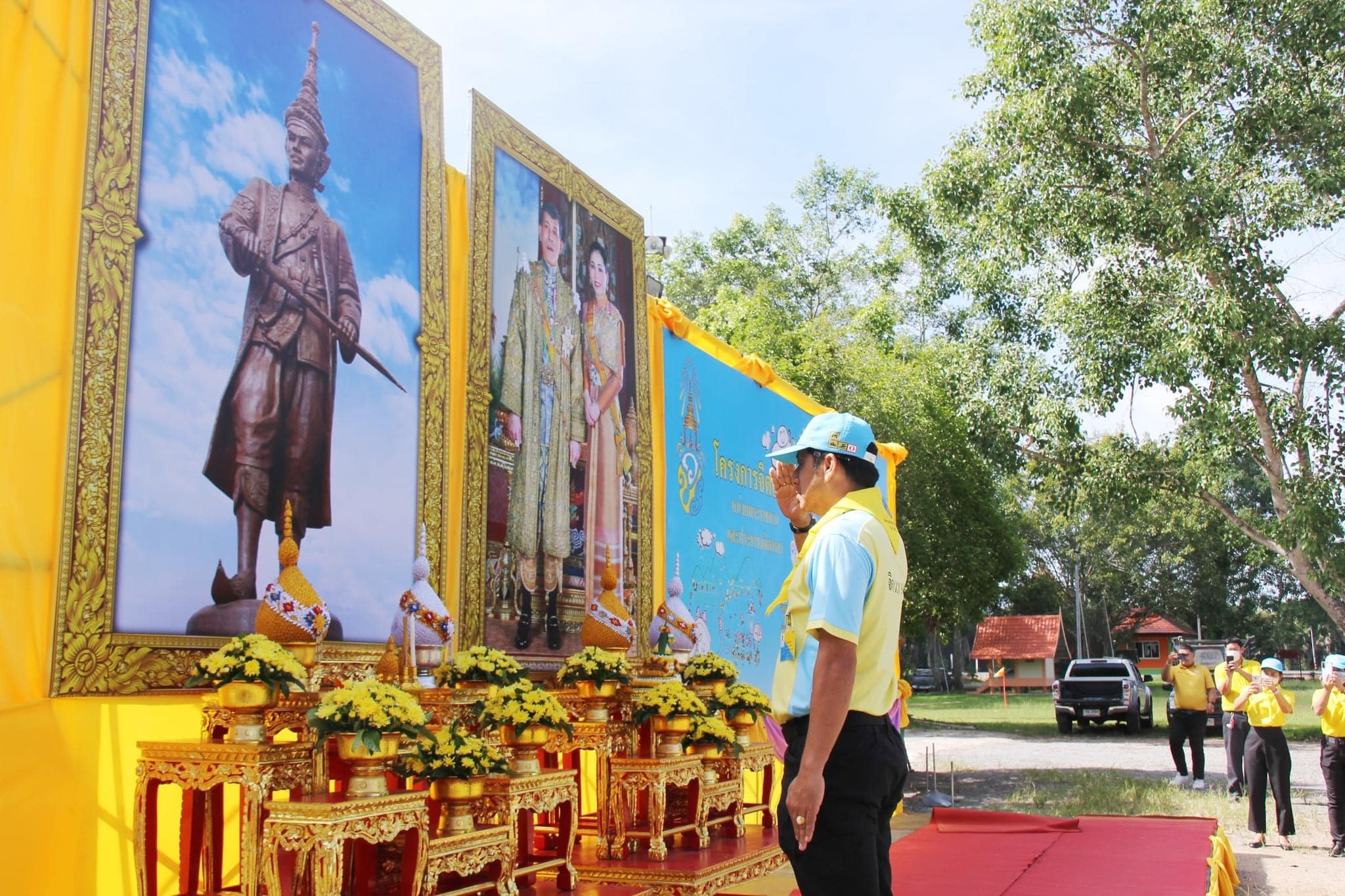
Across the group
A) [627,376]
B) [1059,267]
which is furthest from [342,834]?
[1059,267]

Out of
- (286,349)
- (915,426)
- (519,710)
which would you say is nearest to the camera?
(286,349)

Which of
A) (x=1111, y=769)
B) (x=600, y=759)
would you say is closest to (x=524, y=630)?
(x=600, y=759)

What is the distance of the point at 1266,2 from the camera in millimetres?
13633

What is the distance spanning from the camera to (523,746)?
4152 millimetres

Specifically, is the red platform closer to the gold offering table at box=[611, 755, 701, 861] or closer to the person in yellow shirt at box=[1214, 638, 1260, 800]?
the gold offering table at box=[611, 755, 701, 861]

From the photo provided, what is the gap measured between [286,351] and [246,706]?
135 centimetres

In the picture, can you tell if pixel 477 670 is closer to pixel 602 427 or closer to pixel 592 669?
pixel 592 669

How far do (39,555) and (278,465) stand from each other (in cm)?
91

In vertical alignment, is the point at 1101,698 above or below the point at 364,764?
below

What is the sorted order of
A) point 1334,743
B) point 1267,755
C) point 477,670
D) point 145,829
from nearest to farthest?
point 145,829 → point 477,670 → point 1334,743 → point 1267,755

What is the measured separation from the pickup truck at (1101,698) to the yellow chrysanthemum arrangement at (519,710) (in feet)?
60.8

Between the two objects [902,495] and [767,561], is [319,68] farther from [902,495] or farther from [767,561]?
[902,495]

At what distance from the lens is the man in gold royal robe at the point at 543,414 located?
5.26 m

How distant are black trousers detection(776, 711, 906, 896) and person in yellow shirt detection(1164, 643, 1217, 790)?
33.3 ft
